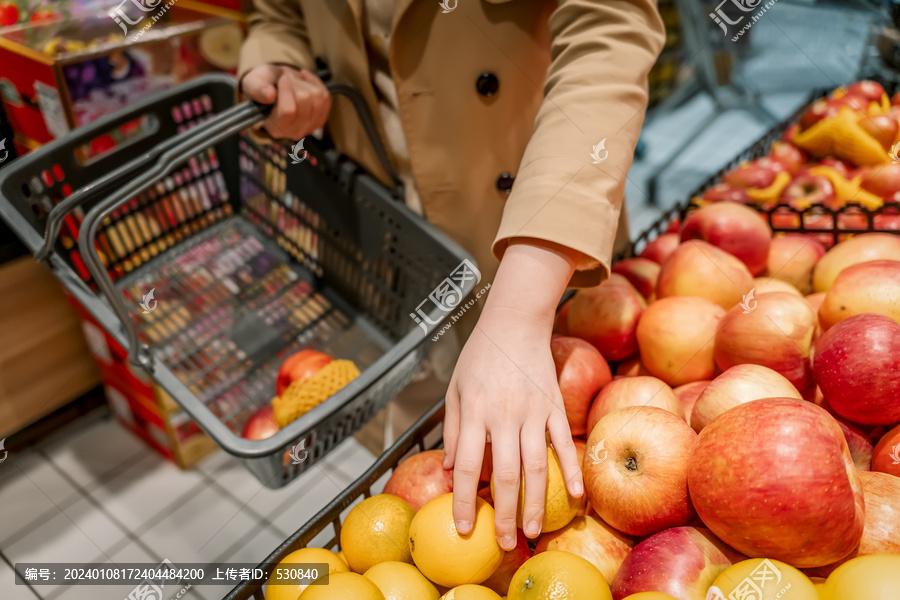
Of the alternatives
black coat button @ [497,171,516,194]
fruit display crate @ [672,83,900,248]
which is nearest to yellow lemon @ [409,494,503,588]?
black coat button @ [497,171,516,194]

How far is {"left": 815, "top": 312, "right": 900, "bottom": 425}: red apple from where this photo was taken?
0.87m

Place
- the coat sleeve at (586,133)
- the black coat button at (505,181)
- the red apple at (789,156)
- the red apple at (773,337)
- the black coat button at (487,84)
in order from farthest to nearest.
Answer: the red apple at (789,156)
the black coat button at (505,181)
the black coat button at (487,84)
the red apple at (773,337)
the coat sleeve at (586,133)

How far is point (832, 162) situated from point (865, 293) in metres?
1.00

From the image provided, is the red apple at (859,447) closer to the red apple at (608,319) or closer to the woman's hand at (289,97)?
the red apple at (608,319)

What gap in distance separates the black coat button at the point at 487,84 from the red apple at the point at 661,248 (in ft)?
1.67

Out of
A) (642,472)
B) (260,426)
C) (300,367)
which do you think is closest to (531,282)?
(642,472)

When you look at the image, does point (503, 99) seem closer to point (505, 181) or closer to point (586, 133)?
point (505, 181)

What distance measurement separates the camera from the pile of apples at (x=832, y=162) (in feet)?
5.48

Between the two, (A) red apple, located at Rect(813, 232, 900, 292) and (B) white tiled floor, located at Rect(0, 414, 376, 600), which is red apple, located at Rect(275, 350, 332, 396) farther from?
(A) red apple, located at Rect(813, 232, 900, 292)

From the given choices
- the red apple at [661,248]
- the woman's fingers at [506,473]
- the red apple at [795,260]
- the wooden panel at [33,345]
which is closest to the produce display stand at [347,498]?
the woman's fingers at [506,473]

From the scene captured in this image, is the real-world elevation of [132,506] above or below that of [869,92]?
below

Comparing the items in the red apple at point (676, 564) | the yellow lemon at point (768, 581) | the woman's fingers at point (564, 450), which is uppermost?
the woman's fingers at point (564, 450)

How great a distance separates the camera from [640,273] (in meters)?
1.33

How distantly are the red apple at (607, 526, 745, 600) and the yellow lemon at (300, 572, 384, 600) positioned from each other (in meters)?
0.31
